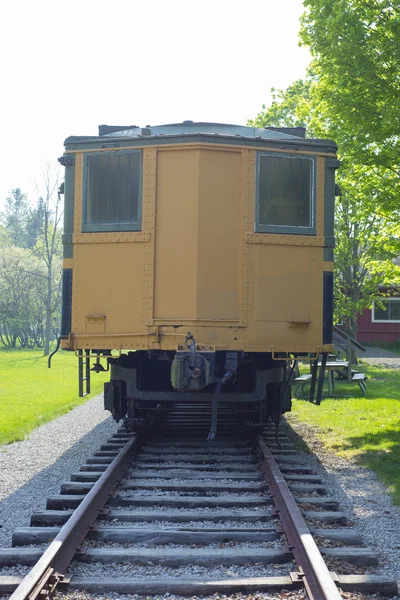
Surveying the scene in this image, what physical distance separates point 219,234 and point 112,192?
1.29m

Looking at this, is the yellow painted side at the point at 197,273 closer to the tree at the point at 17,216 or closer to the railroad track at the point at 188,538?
the railroad track at the point at 188,538

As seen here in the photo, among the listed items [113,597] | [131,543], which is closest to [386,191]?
[131,543]

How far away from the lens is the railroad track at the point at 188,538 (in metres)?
3.63

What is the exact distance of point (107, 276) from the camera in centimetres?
699

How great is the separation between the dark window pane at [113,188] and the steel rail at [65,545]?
2.72 meters

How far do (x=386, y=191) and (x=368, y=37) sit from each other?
232 centimetres

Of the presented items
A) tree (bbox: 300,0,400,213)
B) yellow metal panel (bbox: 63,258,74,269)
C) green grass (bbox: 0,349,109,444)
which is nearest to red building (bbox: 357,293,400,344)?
green grass (bbox: 0,349,109,444)

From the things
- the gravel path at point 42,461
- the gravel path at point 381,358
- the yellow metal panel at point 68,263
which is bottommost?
the gravel path at point 381,358

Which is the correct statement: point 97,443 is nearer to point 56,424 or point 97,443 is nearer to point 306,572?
point 56,424

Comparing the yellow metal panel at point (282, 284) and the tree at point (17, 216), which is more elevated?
the tree at point (17, 216)

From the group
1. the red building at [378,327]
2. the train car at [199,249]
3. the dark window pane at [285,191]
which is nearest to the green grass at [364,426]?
the train car at [199,249]

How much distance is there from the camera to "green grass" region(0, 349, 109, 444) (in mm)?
9751

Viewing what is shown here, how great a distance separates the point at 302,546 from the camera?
400cm

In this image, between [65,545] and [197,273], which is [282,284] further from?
[65,545]
